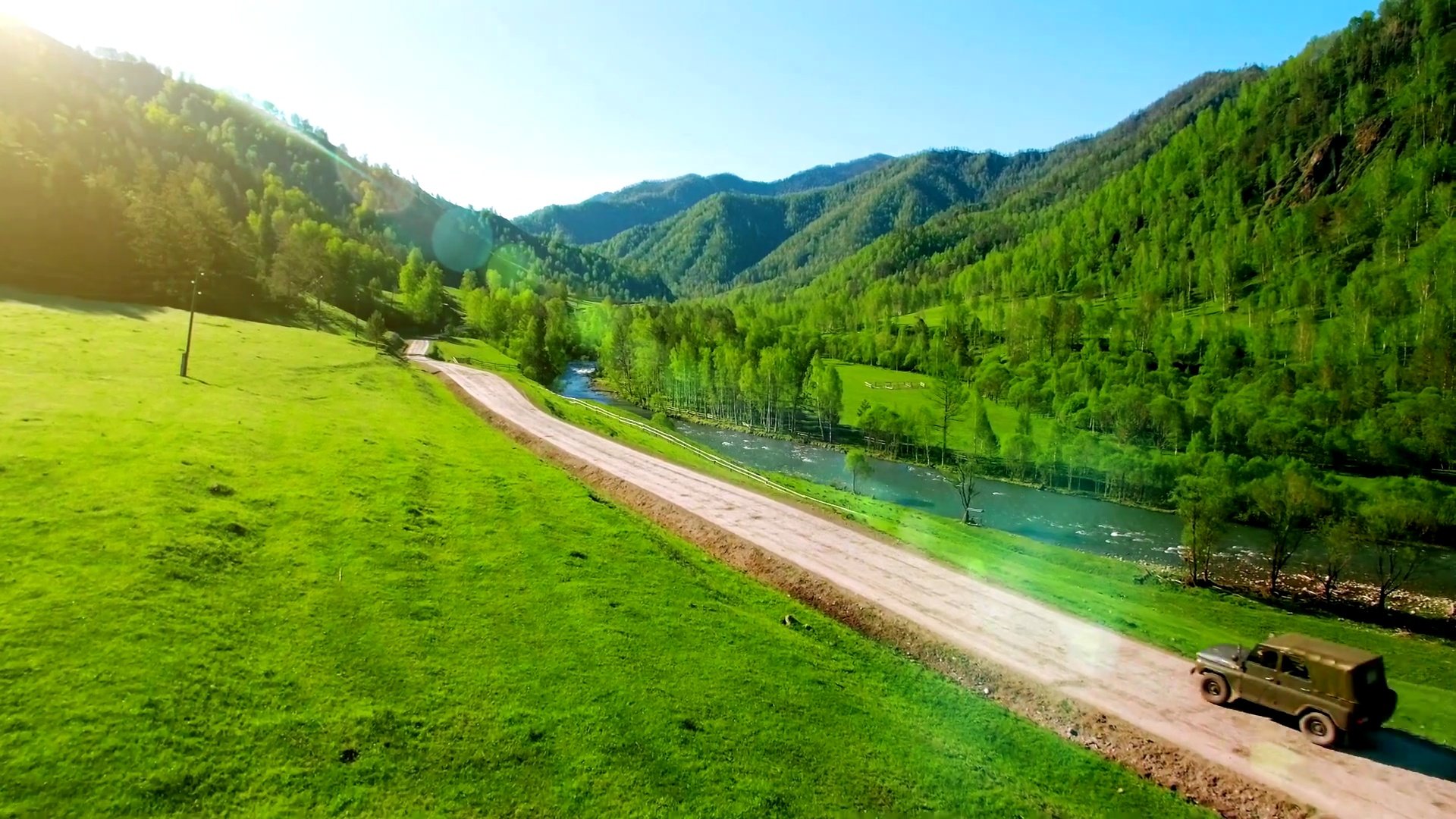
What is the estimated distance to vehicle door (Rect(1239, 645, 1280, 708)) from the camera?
23.4 metres

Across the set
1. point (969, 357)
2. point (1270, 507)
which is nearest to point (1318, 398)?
A: point (1270, 507)

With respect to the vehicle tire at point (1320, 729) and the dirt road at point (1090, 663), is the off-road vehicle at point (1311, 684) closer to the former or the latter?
the vehicle tire at point (1320, 729)

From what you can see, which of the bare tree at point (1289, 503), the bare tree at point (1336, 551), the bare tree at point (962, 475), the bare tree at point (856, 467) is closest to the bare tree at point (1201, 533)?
the bare tree at point (1289, 503)

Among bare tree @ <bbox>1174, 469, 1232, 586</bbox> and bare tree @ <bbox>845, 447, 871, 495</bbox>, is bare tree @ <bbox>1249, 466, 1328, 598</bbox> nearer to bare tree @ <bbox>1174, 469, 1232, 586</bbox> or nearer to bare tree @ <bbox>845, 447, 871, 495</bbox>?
bare tree @ <bbox>1174, 469, 1232, 586</bbox>

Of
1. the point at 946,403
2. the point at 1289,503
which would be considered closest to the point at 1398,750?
the point at 1289,503

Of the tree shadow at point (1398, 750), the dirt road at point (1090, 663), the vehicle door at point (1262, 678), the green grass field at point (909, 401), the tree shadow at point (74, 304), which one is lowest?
the dirt road at point (1090, 663)

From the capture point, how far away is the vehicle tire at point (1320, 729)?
21.8m

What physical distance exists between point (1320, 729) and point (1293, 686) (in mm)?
1419

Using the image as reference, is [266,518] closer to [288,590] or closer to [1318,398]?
[288,590]

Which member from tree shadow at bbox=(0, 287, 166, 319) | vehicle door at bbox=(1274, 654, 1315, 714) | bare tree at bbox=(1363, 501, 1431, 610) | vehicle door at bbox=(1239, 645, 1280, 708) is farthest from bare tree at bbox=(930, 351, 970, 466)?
tree shadow at bbox=(0, 287, 166, 319)

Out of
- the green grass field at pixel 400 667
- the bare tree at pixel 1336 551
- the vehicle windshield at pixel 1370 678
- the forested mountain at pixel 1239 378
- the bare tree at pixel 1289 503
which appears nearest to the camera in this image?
the green grass field at pixel 400 667

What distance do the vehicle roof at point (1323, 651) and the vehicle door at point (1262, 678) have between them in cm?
44

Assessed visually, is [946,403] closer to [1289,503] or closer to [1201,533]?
[1289,503]

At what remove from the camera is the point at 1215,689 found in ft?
81.7
